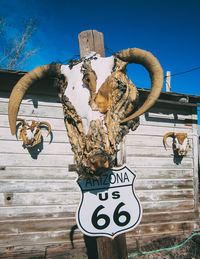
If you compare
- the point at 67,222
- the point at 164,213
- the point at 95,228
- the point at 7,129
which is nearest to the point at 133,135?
the point at 164,213

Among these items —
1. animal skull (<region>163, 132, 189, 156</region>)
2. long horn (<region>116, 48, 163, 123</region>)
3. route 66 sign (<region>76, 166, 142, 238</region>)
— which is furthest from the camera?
animal skull (<region>163, 132, 189, 156</region>)

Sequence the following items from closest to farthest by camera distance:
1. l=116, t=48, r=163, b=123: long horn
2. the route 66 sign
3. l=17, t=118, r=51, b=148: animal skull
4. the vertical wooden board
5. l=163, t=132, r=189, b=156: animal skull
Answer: l=116, t=48, r=163, b=123: long horn
the route 66 sign
the vertical wooden board
l=17, t=118, r=51, b=148: animal skull
l=163, t=132, r=189, b=156: animal skull

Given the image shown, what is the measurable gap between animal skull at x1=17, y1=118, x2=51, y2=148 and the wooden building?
0.57ft

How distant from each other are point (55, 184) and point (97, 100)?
3013 millimetres

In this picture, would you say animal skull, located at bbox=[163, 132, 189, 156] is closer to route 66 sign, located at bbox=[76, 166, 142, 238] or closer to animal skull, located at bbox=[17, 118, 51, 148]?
animal skull, located at bbox=[17, 118, 51, 148]

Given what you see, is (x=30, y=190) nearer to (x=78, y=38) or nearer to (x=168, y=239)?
(x=78, y=38)

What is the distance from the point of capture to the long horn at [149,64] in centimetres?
103

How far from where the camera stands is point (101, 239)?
1277mm

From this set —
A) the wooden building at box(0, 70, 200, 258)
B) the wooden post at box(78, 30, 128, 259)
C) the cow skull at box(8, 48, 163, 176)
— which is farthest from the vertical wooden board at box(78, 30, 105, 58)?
the wooden building at box(0, 70, 200, 258)

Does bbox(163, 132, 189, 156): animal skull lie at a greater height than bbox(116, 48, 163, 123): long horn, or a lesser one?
lesser

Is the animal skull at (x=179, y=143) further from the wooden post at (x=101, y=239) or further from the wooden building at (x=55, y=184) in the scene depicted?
the wooden post at (x=101, y=239)

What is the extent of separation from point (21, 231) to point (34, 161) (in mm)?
1363

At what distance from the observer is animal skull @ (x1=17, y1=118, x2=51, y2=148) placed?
3.21 m

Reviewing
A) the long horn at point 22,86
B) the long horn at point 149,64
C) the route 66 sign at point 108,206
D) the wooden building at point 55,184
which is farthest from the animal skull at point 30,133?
the long horn at point 149,64
